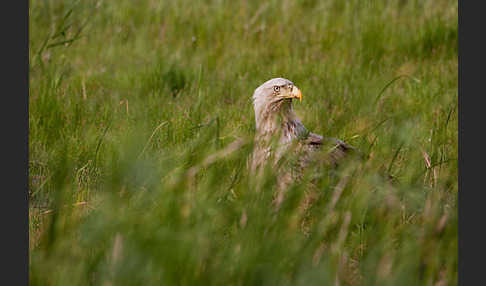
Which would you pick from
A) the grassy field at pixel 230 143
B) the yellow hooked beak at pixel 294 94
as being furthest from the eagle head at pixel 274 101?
the grassy field at pixel 230 143

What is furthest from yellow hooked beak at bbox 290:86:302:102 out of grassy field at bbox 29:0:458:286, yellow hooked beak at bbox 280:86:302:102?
grassy field at bbox 29:0:458:286

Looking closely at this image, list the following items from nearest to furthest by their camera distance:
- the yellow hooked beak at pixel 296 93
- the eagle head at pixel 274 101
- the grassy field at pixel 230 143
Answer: the grassy field at pixel 230 143 < the yellow hooked beak at pixel 296 93 < the eagle head at pixel 274 101

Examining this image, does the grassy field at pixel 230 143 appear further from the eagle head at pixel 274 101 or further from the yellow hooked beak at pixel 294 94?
the yellow hooked beak at pixel 294 94

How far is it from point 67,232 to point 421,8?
524 cm

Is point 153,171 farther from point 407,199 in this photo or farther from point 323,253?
point 407,199

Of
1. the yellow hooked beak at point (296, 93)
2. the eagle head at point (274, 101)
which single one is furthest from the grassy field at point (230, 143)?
the yellow hooked beak at point (296, 93)

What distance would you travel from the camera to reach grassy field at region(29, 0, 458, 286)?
2.01 m

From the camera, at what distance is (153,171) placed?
2188 millimetres

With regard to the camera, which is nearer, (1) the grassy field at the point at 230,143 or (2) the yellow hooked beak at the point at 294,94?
(1) the grassy field at the point at 230,143

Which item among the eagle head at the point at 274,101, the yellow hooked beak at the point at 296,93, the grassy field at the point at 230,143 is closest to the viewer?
the grassy field at the point at 230,143

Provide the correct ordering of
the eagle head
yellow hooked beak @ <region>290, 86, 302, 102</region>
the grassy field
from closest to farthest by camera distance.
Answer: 1. the grassy field
2. yellow hooked beak @ <region>290, 86, 302, 102</region>
3. the eagle head

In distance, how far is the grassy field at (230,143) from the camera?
6.61ft

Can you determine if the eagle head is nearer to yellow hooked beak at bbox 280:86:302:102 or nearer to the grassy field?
yellow hooked beak at bbox 280:86:302:102

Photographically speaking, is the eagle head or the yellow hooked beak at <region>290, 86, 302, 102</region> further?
the eagle head
